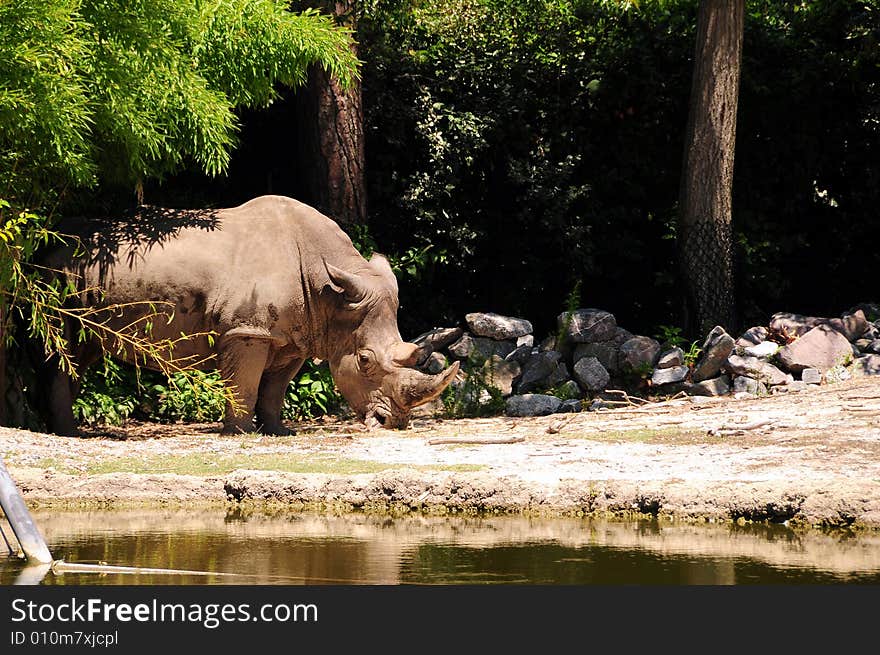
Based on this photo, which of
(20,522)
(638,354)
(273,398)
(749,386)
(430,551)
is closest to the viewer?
(20,522)

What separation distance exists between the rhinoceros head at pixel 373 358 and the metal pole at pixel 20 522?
5.26 metres

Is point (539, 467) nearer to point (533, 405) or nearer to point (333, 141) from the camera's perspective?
point (533, 405)

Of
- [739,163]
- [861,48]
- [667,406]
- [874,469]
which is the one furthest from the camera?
[739,163]

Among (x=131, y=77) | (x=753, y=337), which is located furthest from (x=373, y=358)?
(x=753, y=337)

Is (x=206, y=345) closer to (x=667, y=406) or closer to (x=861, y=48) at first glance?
(x=667, y=406)

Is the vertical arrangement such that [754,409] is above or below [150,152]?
below

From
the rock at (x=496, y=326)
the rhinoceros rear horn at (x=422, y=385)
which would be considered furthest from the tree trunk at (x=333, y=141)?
the rhinoceros rear horn at (x=422, y=385)

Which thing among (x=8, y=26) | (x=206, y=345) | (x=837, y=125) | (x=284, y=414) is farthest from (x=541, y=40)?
(x=8, y=26)

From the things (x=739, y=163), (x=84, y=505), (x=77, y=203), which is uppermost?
(x=739, y=163)

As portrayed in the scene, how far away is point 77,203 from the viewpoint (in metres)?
11.0

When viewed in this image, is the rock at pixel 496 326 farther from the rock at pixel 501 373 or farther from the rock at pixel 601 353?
the rock at pixel 601 353

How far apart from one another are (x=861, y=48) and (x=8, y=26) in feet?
28.8

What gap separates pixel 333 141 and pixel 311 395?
247cm

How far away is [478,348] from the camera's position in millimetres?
12961
